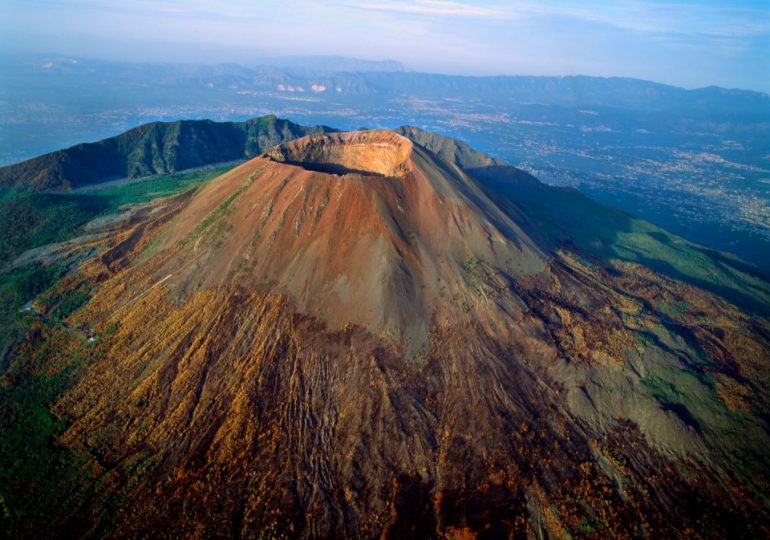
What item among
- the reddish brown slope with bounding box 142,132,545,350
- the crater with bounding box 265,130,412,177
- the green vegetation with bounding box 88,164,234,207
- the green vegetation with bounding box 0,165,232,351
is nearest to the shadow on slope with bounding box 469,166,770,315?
the reddish brown slope with bounding box 142,132,545,350

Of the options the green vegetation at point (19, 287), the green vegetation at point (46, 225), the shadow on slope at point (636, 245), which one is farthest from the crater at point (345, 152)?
the green vegetation at point (19, 287)

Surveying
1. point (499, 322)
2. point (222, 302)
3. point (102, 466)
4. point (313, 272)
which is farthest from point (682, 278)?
point (102, 466)

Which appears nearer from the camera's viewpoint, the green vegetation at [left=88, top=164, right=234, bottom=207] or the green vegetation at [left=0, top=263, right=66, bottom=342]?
the green vegetation at [left=0, top=263, right=66, bottom=342]

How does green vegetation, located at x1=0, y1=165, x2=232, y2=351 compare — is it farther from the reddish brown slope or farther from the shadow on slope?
the shadow on slope

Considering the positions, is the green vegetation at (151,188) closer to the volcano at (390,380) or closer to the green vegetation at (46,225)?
the green vegetation at (46,225)

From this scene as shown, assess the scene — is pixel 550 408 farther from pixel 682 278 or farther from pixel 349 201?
pixel 682 278
